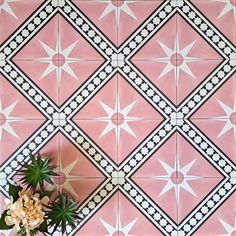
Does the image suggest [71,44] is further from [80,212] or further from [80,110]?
[80,212]

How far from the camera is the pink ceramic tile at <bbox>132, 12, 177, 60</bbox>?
1253 mm

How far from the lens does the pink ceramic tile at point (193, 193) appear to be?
124cm

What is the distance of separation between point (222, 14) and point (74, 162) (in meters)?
0.70

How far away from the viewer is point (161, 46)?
1256mm

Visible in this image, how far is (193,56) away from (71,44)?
411 mm

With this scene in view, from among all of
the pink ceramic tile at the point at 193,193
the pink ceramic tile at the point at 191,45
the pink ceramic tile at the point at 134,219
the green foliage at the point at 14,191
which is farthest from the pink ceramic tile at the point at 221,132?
the green foliage at the point at 14,191

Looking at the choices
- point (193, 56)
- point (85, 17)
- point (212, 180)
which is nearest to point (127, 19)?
point (85, 17)

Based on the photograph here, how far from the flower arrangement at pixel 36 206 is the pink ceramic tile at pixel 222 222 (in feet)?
1.39

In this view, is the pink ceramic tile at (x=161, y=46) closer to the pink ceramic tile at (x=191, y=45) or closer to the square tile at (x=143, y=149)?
the pink ceramic tile at (x=191, y=45)

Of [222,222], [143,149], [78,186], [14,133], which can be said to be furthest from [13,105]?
[222,222]

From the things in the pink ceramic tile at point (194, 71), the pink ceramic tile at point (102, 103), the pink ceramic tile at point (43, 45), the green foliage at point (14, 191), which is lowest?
the green foliage at point (14, 191)

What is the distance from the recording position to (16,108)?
1.25 metres

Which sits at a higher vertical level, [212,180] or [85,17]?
[85,17]

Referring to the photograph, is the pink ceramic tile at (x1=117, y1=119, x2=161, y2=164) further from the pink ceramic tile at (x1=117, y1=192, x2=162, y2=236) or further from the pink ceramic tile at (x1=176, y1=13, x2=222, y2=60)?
the pink ceramic tile at (x1=176, y1=13, x2=222, y2=60)
